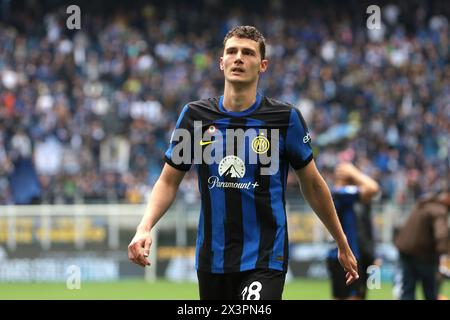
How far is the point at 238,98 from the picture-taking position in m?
5.96

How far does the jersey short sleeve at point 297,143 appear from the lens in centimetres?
595

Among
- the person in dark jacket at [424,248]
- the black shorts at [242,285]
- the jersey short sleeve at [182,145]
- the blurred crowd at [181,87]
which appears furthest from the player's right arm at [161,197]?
the blurred crowd at [181,87]

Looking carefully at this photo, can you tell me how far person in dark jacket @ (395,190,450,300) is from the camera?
448 inches

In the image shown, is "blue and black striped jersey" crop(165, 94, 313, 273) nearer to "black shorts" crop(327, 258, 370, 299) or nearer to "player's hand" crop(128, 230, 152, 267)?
"player's hand" crop(128, 230, 152, 267)

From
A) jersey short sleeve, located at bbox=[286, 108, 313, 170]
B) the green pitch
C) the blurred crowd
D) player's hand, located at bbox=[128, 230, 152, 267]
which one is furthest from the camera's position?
the blurred crowd

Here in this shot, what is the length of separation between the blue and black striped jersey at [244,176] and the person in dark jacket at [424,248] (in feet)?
18.8

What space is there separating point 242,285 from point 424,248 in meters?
6.07

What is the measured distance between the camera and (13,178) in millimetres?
22531

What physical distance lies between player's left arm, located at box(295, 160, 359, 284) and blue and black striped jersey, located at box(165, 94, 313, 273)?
0.10 meters

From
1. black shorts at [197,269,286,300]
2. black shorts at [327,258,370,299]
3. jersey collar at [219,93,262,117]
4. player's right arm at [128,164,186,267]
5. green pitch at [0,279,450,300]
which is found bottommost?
green pitch at [0,279,450,300]

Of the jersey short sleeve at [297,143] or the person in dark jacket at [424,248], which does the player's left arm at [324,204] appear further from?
the person in dark jacket at [424,248]

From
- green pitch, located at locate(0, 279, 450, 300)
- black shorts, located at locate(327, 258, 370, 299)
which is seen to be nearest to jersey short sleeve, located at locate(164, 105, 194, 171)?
black shorts, located at locate(327, 258, 370, 299)

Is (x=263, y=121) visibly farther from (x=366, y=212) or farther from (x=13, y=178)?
(x=13, y=178)
